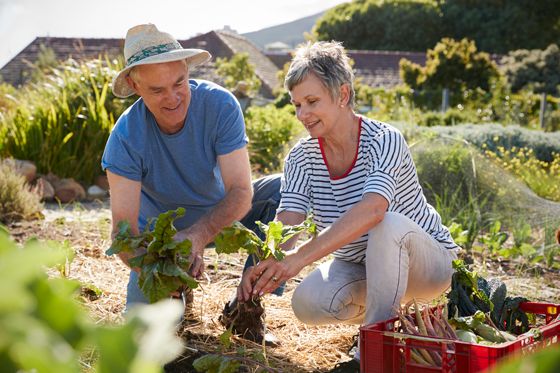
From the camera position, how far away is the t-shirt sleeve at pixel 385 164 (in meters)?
3.13

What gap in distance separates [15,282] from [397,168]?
2.82 metres

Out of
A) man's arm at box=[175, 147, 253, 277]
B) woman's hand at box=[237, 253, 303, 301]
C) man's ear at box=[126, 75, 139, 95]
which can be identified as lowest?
woman's hand at box=[237, 253, 303, 301]

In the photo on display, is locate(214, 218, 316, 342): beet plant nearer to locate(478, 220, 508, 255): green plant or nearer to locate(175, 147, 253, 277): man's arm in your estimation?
locate(175, 147, 253, 277): man's arm

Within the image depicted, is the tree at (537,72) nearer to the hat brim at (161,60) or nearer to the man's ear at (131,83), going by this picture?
the hat brim at (161,60)

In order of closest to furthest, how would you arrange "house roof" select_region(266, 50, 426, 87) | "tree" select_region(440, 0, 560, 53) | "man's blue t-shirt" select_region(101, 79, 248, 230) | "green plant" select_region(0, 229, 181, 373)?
1. "green plant" select_region(0, 229, 181, 373)
2. "man's blue t-shirt" select_region(101, 79, 248, 230)
3. "house roof" select_region(266, 50, 426, 87)
4. "tree" select_region(440, 0, 560, 53)

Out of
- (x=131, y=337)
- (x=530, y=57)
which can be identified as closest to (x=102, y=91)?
(x=131, y=337)

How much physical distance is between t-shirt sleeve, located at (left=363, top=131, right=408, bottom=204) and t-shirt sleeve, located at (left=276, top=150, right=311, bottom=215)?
30 cm

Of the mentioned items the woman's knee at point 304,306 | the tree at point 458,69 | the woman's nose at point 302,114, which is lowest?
the tree at point 458,69

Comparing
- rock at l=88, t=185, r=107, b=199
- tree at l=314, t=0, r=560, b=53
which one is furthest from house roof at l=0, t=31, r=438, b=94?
rock at l=88, t=185, r=107, b=199

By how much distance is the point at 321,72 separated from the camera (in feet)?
10.6

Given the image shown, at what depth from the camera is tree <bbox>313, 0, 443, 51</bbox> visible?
1909 inches

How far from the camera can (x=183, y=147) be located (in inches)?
148

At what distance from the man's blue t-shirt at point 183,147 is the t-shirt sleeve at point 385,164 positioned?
2.40ft

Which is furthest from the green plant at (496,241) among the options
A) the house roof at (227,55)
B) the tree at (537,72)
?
the house roof at (227,55)
